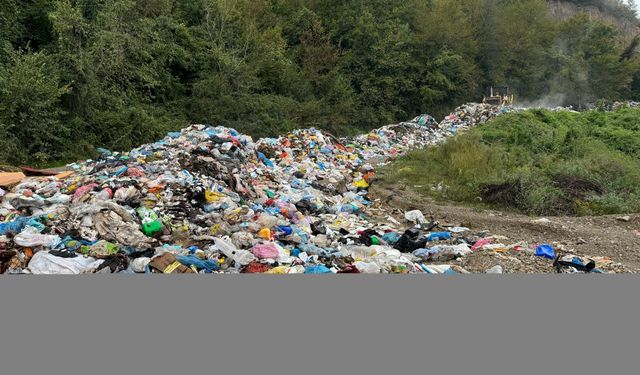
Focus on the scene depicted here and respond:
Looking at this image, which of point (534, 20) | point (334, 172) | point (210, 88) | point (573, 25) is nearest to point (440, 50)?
point (534, 20)

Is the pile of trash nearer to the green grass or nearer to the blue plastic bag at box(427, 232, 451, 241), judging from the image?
the blue plastic bag at box(427, 232, 451, 241)

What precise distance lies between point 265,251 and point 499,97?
22.1m

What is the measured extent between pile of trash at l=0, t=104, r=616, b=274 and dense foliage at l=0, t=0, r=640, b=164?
3.94 m

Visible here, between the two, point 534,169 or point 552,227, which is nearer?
point 552,227

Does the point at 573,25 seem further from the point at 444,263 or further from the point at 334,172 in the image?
the point at 444,263

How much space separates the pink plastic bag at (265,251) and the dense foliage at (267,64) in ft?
26.5

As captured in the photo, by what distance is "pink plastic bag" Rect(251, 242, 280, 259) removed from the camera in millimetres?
4758

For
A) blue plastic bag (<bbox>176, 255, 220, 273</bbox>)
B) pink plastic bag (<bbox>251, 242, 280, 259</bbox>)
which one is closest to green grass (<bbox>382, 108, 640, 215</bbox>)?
pink plastic bag (<bbox>251, 242, 280, 259</bbox>)

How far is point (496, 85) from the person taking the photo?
3000 cm

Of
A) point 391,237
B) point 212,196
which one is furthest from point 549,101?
point 212,196

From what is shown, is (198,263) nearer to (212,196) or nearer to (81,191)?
(212,196)

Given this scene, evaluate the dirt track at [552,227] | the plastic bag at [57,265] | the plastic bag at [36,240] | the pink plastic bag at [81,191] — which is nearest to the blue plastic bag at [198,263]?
the plastic bag at [57,265]

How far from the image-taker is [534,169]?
976cm

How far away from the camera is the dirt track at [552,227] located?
5969mm
